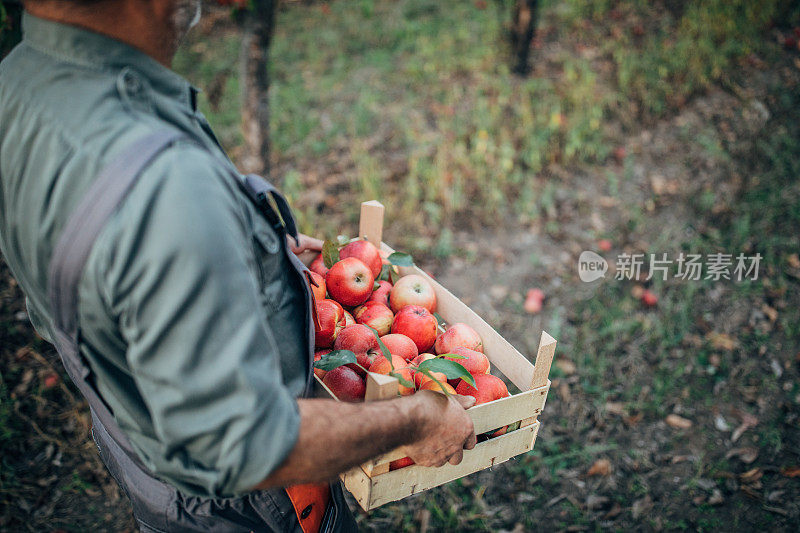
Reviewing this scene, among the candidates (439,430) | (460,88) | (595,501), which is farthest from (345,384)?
(460,88)

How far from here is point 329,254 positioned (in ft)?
6.68

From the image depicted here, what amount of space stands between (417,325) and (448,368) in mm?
339

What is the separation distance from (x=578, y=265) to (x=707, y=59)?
149 inches

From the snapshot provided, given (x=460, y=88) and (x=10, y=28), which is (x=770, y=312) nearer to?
(x=460, y=88)

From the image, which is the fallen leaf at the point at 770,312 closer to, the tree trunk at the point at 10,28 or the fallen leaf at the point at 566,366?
the fallen leaf at the point at 566,366

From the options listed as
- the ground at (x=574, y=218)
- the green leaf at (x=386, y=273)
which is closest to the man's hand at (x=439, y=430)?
the green leaf at (x=386, y=273)

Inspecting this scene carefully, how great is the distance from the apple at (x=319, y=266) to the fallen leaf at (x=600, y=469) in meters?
→ 2.08

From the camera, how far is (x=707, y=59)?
6.37m

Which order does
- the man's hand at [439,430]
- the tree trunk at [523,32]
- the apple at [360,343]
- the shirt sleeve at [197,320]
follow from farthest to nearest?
the tree trunk at [523,32] < the apple at [360,343] < the man's hand at [439,430] < the shirt sleeve at [197,320]

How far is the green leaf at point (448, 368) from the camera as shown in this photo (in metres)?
1.49

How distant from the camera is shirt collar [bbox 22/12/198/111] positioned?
964mm

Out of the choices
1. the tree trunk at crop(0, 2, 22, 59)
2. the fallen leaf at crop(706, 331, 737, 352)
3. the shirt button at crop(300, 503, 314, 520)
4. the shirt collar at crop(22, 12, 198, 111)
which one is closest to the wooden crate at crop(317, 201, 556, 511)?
the shirt button at crop(300, 503, 314, 520)

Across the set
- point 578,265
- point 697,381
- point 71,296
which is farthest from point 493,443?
point 578,265

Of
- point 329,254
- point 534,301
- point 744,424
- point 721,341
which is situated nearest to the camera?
point 329,254
